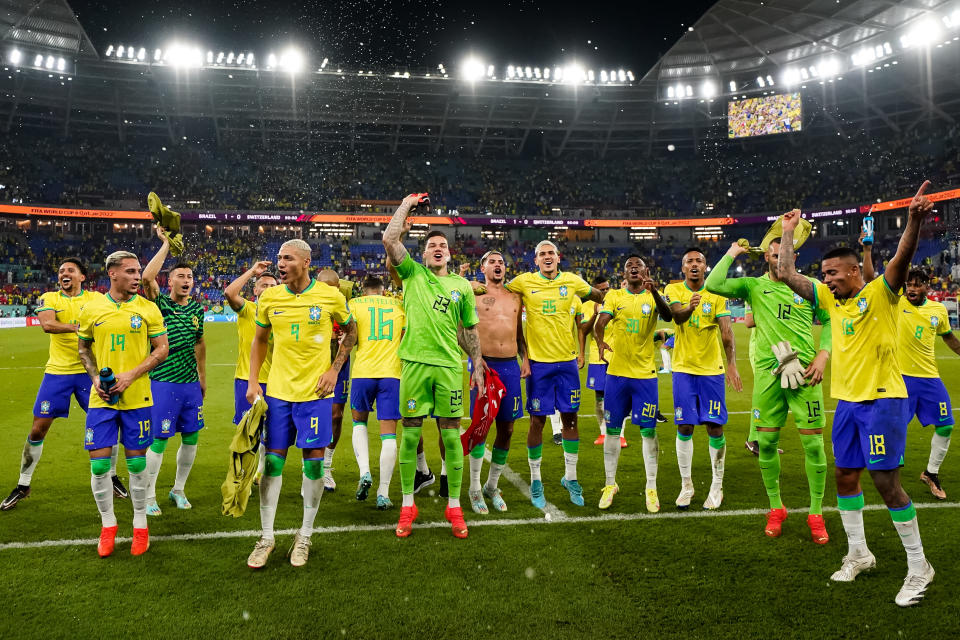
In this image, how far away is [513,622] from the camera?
3.67m

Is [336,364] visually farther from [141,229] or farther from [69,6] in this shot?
[141,229]

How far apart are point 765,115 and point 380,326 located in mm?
46831

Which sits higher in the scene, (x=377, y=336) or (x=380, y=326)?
(x=380, y=326)

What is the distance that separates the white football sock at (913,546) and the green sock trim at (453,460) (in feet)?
10.8

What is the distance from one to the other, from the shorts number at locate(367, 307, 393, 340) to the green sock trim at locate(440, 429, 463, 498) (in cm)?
154

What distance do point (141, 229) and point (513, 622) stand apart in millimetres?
53288

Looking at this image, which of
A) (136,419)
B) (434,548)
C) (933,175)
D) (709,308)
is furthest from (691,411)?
(933,175)

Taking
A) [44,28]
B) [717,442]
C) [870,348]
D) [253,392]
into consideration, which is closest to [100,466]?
[253,392]

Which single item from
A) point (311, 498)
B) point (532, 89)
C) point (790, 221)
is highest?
point (532, 89)

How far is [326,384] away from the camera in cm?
465

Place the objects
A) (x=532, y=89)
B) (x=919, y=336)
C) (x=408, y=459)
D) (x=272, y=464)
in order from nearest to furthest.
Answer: (x=272, y=464) → (x=408, y=459) → (x=919, y=336) → (x=532, y=89)

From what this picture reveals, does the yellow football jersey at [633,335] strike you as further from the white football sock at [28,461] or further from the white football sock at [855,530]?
the white football sock at [28,461]

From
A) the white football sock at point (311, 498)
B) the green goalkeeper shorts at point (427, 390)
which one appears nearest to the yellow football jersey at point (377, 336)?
the green goalkeeper shorts at point (427, 390)

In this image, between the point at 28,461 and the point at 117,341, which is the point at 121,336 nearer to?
the point at 117,341
